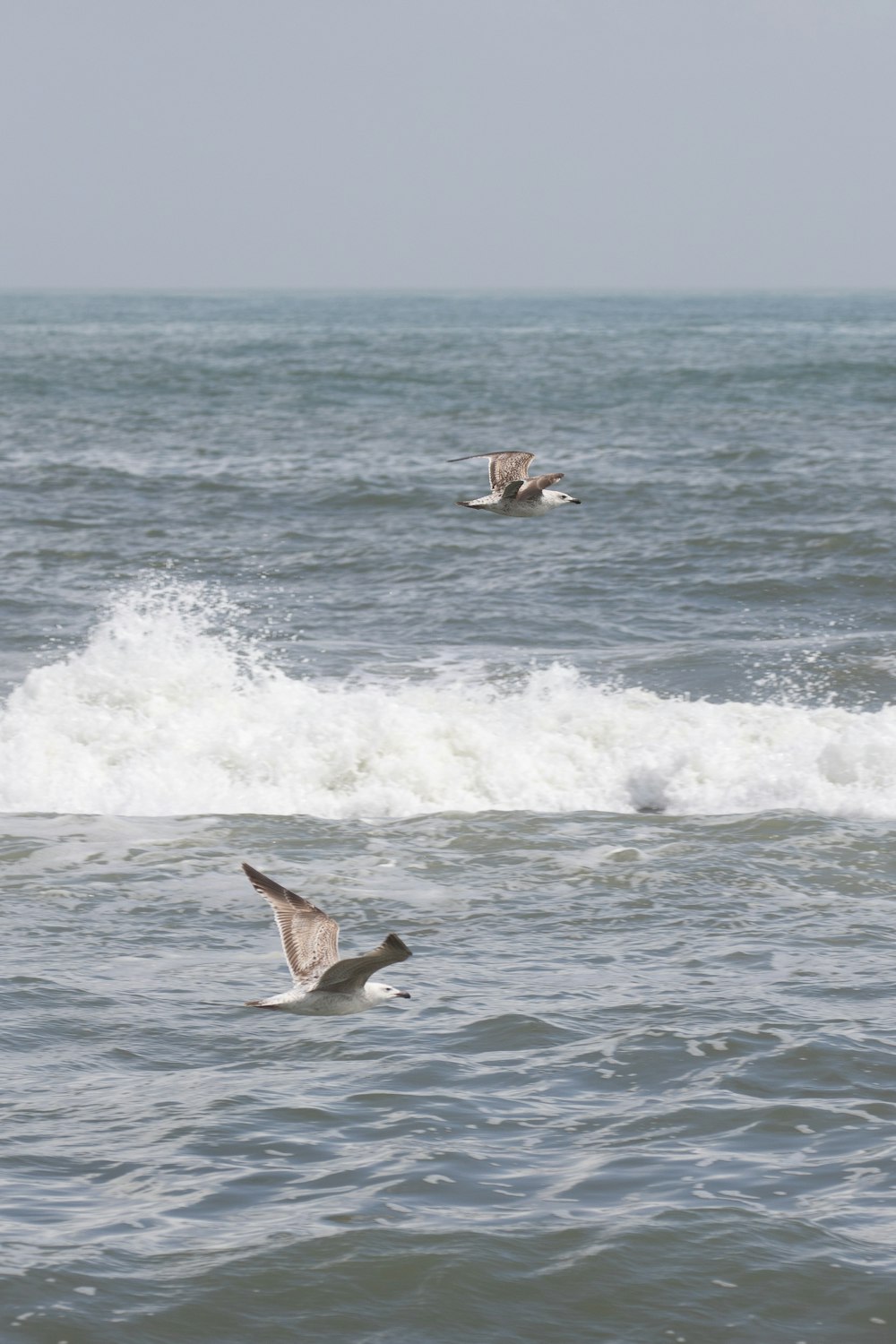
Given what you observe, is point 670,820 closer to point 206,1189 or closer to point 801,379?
point 206,1189

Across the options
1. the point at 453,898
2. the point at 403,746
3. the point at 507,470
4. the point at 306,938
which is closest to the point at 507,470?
the point at 507,470

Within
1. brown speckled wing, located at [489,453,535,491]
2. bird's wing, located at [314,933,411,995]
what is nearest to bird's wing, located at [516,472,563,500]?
brown speckled wing, located at [489,453,535,491]

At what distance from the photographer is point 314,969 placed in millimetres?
8219

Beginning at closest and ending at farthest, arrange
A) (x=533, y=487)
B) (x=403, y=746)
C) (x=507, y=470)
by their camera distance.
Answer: (x=533, y=487), (x=507, y=470), (x=403, y=746)

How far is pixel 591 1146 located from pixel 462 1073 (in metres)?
1.13

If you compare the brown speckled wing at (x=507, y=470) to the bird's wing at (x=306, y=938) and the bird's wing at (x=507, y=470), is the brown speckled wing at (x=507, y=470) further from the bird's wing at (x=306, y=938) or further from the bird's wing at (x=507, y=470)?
the bird's wing at (x=306, y=938)

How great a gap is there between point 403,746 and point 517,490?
5.66 metres

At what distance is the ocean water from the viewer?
765 centimetres

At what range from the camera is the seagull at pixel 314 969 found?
805cm

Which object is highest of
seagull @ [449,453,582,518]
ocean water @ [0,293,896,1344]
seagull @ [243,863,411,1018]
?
seagull @ [449,453,582,518]

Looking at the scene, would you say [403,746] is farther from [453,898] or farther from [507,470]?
[507,470]

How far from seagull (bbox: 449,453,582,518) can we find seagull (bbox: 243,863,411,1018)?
409 cm

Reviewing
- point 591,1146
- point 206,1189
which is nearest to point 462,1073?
point 591,1146

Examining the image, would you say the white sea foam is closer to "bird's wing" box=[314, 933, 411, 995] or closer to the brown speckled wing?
the brown speckled wing
